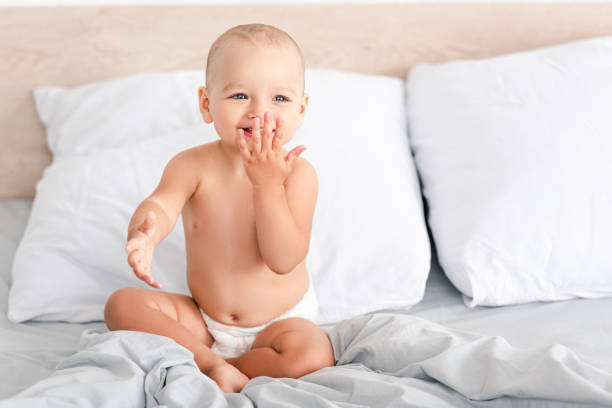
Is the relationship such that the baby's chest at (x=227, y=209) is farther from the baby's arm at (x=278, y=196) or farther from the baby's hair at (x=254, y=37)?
the baby's hair at (x=254, y=37)

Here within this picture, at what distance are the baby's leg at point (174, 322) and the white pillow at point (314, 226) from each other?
0.14 m

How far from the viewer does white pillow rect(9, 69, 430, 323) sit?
4.02 feet

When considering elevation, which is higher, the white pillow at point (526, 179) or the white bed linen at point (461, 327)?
the white pillow at point (526, 179)

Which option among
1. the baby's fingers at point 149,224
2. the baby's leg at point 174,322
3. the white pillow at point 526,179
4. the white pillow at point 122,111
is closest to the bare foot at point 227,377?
the baby's leg at point 174,322

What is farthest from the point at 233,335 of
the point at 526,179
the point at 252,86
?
the point at 526,179

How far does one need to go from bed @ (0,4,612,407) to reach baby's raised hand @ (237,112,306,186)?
27 cm

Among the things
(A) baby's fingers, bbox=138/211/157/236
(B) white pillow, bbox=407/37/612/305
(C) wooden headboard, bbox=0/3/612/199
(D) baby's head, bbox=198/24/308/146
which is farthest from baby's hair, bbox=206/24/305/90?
(C) wooden headboard, bbox=0/3/612/199

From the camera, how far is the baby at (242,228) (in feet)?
3.12

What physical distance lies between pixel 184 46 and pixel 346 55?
0.40 meters

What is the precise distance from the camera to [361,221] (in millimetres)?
1278

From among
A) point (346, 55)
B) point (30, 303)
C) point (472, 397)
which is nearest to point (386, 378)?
point (472, 397)

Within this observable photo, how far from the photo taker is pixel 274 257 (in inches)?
40.3

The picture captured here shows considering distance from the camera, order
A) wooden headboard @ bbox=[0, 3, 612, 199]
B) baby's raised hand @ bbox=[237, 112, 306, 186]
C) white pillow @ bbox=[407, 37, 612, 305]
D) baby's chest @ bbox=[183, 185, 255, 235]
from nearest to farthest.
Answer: baby's raised hand @ bbox=[237, 112, 306, 186] → baby's chest @ bbox=[183, 185, 255, 235] → white pillow @ bbox=[407, 37, 612, 305] → wooden headboard @ bbox=[0, 3, 612, 199]

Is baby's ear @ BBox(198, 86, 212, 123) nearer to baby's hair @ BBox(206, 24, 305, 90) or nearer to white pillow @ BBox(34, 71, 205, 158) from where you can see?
baby's hair @ BBox(206, 24, 305, 90)
